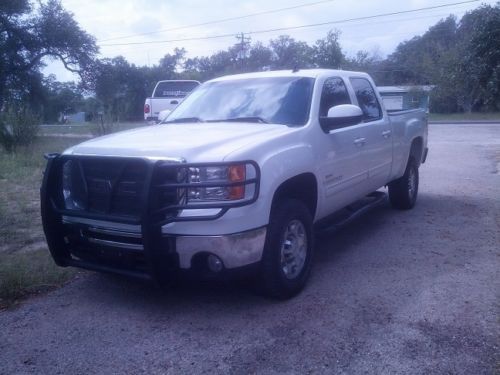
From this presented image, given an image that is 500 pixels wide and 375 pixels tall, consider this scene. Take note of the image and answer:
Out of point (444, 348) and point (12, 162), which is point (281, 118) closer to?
point (444, 348)

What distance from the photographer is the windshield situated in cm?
502

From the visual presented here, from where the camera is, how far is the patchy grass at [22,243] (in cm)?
471

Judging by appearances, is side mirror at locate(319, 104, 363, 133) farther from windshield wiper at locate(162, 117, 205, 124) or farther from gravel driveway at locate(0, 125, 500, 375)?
gravel driveway at locate(0, 125, 500, 375)

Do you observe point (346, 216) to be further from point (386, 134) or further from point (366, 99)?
point (366, 99)

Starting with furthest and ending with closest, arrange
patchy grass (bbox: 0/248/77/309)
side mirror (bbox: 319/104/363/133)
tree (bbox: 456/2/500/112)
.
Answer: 1. tree (bbox: 456/2/500/112)
2. side mirror (bbox: 319/104/363/133)
3. patchy grass (bbox: 0/248/77/309)

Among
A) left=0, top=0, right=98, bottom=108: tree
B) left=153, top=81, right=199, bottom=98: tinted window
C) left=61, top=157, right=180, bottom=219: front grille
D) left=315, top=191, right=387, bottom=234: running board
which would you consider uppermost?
left=0, top=0, right=98, bottom=108: tree

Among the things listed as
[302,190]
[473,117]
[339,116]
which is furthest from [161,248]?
[473,117]

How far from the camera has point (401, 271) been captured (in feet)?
16.7

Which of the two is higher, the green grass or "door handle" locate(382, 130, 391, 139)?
"door handle" locate(382, 130, 391, 139)

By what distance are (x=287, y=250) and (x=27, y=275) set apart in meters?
2.44

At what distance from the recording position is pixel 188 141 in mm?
4141

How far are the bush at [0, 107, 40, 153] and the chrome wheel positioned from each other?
470 inches

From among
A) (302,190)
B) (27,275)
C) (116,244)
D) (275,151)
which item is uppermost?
(275,151)

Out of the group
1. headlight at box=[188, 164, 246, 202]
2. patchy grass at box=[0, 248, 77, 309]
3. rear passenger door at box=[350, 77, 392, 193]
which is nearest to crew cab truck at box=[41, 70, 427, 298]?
headlight at box=[188, 164, 246, 202]
